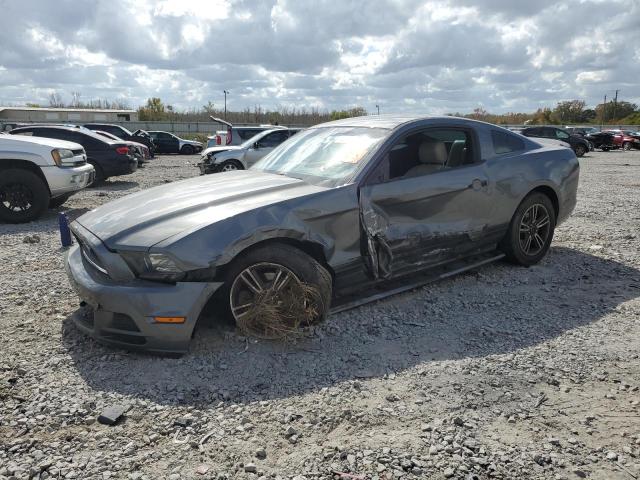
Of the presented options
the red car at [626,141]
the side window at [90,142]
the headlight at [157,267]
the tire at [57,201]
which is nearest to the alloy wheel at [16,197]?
the tire at [57,201]

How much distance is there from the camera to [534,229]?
5.46m

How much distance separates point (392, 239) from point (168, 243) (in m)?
1.76

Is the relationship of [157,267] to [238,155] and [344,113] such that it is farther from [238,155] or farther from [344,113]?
[344,113]

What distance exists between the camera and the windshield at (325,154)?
4238mm

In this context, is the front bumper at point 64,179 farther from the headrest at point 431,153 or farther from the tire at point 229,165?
the headrest at point 431,153

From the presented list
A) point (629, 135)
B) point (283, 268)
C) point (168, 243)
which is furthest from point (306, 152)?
point (629, 135)

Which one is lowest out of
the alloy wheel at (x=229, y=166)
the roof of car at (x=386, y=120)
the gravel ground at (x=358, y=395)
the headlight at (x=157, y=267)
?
the gravel ground at (x=358, y=395)

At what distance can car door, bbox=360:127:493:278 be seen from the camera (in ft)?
13.6

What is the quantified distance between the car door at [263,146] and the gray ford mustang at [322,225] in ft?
29.6

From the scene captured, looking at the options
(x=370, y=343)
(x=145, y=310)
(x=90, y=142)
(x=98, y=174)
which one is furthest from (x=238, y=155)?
(x=145, y=310)

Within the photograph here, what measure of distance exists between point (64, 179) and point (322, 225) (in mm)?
6278

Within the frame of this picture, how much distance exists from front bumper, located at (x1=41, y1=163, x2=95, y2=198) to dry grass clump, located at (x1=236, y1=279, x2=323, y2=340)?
6.23 m

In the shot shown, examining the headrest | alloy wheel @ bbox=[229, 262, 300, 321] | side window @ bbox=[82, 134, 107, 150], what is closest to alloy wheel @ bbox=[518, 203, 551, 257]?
the headrest

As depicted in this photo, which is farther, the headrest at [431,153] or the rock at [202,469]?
the headrest at [431,153]
